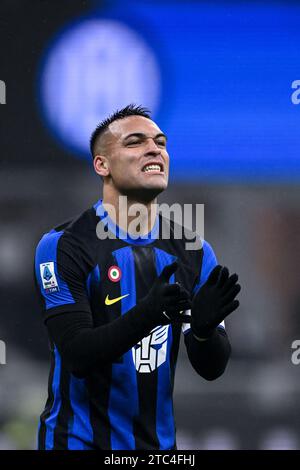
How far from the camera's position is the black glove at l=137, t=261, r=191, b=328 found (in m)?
2.40

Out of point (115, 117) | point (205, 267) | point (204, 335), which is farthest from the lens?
point (115, 117)

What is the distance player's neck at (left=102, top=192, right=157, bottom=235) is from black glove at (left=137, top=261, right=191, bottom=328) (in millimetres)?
541

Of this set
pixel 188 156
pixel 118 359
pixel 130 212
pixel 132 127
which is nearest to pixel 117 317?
pixel 118 359

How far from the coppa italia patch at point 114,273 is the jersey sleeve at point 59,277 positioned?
0.10 m

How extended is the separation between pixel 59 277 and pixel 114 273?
21 centimetres

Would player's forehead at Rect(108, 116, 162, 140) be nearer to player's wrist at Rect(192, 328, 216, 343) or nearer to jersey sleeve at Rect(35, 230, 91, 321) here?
jersey sleeve at Rect(35, 230, 91, 321)

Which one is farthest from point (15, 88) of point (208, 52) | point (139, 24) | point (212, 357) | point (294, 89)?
point (212, 357)

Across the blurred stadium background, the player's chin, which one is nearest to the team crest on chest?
the player's chin

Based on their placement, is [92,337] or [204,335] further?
[204,335]

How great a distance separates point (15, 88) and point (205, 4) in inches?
53.6

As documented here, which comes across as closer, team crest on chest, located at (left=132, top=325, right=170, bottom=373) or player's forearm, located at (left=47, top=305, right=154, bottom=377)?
player's forearm, located at (left=47, top=305, right=154, bottom=377)

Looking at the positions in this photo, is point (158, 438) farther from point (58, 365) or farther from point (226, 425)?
point (226, 425)

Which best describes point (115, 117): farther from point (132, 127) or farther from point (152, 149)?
point (152, 149)

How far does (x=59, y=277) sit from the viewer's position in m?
2.77
